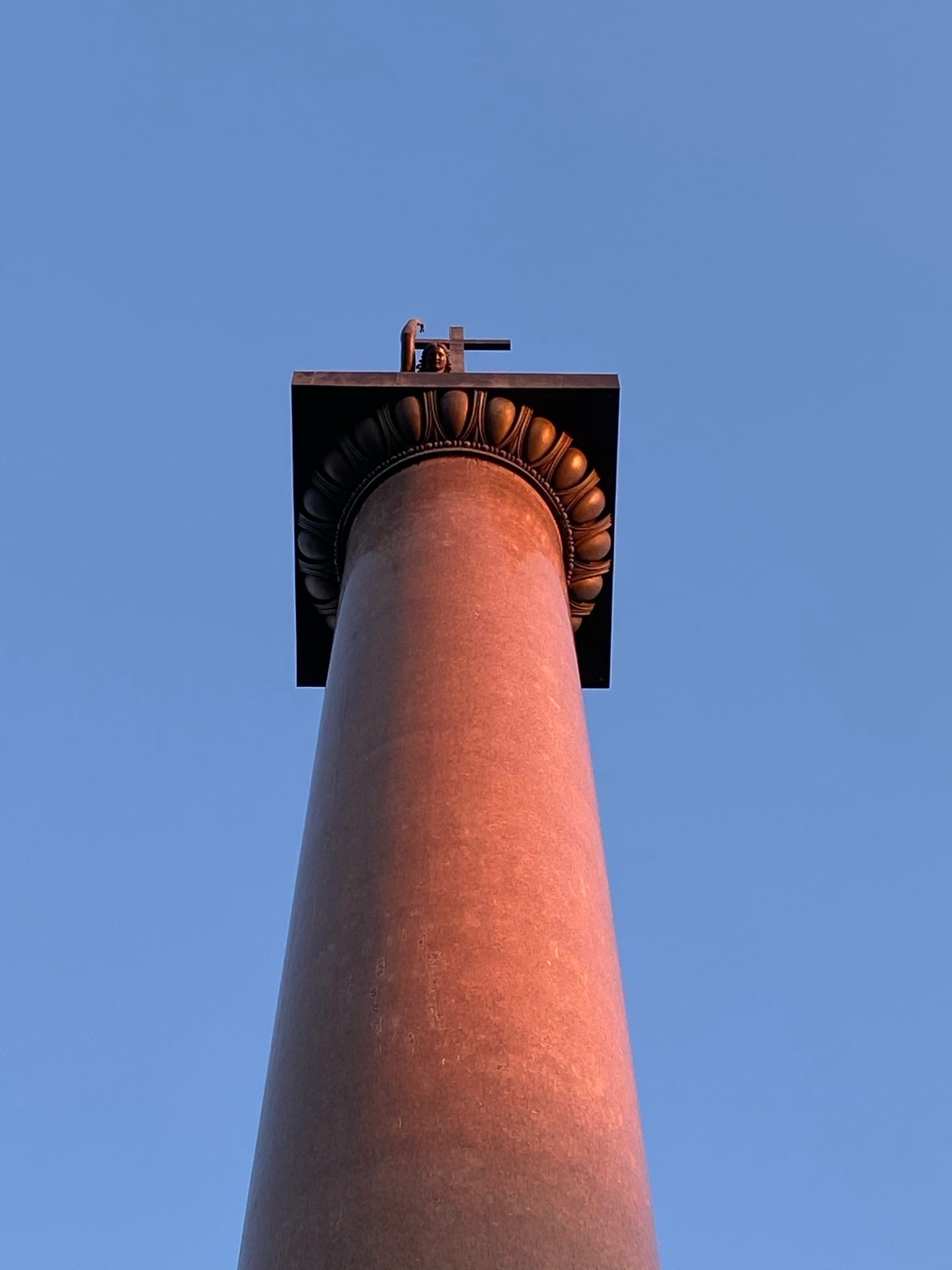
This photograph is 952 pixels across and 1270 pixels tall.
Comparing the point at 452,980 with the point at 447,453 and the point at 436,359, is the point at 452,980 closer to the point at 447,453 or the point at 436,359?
the point at 447,453

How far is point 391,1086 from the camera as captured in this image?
7.99 m

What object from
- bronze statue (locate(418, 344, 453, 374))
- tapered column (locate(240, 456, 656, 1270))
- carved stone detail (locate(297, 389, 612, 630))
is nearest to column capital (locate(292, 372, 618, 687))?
carved stone detail (locate(297, 389, 612, 630))

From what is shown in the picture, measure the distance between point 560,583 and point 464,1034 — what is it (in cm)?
609

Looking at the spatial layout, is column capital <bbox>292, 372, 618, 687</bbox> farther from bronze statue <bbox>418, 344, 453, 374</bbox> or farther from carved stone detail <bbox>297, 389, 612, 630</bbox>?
bronze statue <bbox>418, 344, 453, 374</bbox>

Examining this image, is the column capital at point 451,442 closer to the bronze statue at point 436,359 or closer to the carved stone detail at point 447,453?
the carved stone detail at point 447,453

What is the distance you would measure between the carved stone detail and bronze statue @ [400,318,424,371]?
1.15 m

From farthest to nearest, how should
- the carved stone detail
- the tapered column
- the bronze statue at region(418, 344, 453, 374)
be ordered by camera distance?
the bronze statue at region(418, 344, 453, 374), the carved stone detail, the tapered column

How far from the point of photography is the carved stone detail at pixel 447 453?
14547 millimetres

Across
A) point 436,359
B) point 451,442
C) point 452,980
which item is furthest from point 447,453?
point 452,980

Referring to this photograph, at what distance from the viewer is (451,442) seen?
14.5 meters

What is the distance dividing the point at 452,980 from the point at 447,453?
22.7 feet

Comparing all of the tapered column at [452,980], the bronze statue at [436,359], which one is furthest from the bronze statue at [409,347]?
the tapered column at [452,980]

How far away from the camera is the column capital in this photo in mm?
14578

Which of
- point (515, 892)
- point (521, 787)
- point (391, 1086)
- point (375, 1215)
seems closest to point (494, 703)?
point (521, 787)
